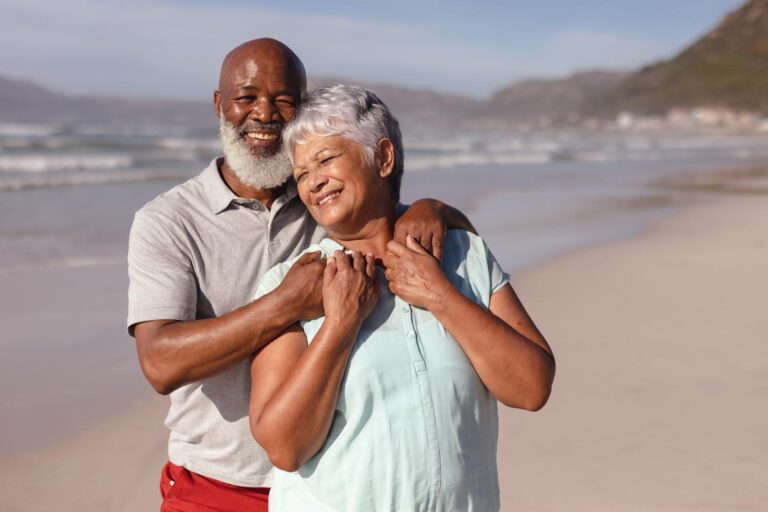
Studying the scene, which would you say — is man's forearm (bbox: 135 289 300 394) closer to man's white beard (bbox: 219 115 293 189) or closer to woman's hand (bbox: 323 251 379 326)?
woman's hand (bbox: 323 251 379 326)

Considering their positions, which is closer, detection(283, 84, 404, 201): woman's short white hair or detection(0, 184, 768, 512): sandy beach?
detection(283, 84, 404, 201): woman's short white hair

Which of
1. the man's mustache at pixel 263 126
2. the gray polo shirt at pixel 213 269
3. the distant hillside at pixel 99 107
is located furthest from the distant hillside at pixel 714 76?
the gray polo shirt at pixel 213 269

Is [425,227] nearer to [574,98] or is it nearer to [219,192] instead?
[219,192]

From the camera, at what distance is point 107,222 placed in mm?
11445

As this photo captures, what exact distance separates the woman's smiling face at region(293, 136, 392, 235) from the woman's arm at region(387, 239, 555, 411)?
0.17m

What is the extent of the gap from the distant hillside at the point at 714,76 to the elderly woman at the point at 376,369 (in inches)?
3218

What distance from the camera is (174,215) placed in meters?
2.32

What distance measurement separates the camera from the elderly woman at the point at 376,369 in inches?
73.3

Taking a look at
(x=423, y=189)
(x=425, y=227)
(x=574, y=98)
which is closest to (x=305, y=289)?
(x=425, y=227)

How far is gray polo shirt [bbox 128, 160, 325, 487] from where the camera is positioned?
7.41 ft

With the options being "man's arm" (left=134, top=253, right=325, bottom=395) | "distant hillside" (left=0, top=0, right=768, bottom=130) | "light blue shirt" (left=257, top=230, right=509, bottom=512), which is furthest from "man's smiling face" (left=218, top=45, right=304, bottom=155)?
"distant hillside" (left=0, top=0, right=768, bottom=130)

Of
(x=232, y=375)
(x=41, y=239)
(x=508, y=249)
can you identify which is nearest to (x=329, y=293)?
(x=232, y=375)

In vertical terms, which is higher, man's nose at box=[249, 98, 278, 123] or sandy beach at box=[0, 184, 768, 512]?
man's nose at box=[249, 98, 278, 123]

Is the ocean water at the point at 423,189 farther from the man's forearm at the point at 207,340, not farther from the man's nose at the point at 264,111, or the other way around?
the man's forearm at the point at 207,340
